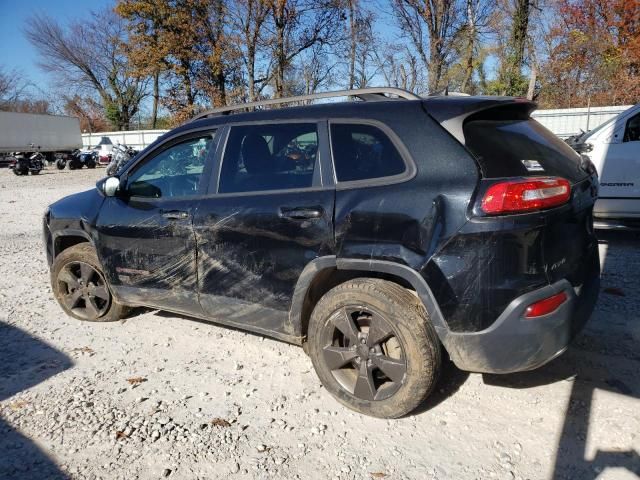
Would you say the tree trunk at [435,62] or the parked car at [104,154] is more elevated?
the tree trunk at [435,62]

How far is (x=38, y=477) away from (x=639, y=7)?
28.5 m

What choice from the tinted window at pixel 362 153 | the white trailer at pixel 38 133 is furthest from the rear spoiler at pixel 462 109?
the white trailer at pixel 38 133

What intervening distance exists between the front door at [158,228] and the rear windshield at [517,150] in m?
1.90

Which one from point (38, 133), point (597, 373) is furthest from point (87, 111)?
point (597, 373)

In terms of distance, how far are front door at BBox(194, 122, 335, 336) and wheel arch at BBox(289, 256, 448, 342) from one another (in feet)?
0.20

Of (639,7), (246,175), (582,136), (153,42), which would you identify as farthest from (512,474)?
(153,42)

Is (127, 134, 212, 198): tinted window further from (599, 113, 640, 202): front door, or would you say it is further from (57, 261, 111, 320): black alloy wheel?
(599, 113, 640, 202): front door

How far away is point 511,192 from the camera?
96.0 inches

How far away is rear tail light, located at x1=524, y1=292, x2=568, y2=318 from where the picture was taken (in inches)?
97.6

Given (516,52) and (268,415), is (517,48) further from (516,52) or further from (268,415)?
(268,415)

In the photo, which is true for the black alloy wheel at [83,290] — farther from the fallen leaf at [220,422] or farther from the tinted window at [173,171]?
the fallen leaf at [220,422]

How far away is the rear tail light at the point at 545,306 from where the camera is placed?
248 centimetres

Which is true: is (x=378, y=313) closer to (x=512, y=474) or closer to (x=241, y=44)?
(x=512, y=474)

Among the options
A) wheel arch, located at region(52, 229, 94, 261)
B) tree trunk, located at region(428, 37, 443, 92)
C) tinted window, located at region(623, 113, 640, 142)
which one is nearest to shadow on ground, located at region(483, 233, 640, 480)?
tinted window, located at region(623, 113, 640, 142)
